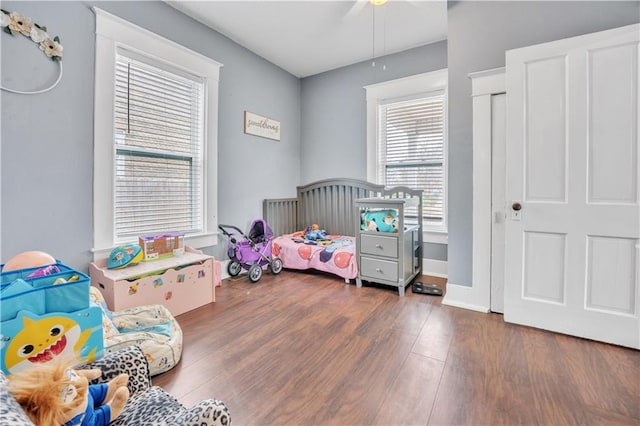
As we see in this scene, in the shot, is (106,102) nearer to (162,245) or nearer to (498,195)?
(162,245)

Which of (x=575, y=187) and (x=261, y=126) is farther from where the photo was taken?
(x=261, y=126)

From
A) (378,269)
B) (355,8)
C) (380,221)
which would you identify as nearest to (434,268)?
(378,269)

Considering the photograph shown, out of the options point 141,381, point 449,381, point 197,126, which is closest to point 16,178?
point 197,126

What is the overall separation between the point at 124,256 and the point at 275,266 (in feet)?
5.24

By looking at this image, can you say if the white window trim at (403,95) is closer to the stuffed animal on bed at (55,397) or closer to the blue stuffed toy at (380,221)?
the blue stuffed toy at (380,221)

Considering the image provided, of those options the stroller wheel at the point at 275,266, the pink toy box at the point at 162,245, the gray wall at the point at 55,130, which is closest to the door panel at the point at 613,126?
the stroller wheel at the point at 275,266

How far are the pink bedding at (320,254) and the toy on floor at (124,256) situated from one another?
1624 mm

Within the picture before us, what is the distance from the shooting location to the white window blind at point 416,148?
142 inches

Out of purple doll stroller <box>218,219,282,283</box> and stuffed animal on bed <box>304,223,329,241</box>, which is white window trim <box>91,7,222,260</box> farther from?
stuffed animal on bed <box>304,223,329,241</box>

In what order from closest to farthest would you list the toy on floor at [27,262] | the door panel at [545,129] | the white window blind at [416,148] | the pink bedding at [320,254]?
the toy on floor at [27,262]
the door panel at [545,129]
the pink bedding at [320,254]
the white window blind at [416,148]

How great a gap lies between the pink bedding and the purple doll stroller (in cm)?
17

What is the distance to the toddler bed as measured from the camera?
3.27 meters

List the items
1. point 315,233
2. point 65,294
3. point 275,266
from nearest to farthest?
point 65,294
point 275,266
point 315,233

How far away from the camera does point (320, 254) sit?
3.34m
